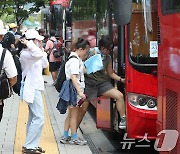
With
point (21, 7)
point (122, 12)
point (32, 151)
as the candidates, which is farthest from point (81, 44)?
point (21, 7)

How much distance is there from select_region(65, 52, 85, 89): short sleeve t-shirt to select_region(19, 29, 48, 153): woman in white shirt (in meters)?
0.56

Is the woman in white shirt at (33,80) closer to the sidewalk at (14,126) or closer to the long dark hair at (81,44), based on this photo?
the sidewalk at (14,126)

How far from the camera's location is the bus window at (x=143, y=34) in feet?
24.3

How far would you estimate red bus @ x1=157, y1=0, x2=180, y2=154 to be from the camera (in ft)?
17.3

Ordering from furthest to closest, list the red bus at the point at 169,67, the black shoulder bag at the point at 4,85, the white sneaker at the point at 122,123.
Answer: the white sneaker at the point at 122,123 → the black shoulder bag at the point at 4,85 → the red bus at the point at 169,67

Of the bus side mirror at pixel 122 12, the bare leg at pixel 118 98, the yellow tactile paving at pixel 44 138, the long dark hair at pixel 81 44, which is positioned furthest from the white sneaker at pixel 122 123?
the bus side mirror at pixel 122 12

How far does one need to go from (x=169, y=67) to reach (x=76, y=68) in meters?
2.66

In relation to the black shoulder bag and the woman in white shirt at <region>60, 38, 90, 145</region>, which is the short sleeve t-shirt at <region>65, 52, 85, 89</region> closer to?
the woman in white shirt at <region>60, 38, 90, 145</region>

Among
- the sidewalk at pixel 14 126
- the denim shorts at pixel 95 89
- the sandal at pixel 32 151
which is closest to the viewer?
the sandal at pixel 32 151

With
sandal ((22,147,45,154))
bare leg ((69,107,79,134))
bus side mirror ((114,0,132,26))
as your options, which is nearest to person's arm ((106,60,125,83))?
bare leg ((69,107,79,134))

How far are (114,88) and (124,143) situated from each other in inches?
37.8

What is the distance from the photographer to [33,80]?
24.3 feet

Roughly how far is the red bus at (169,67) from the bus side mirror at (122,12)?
0.38 metres

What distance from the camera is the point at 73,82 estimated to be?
26.2 feet
